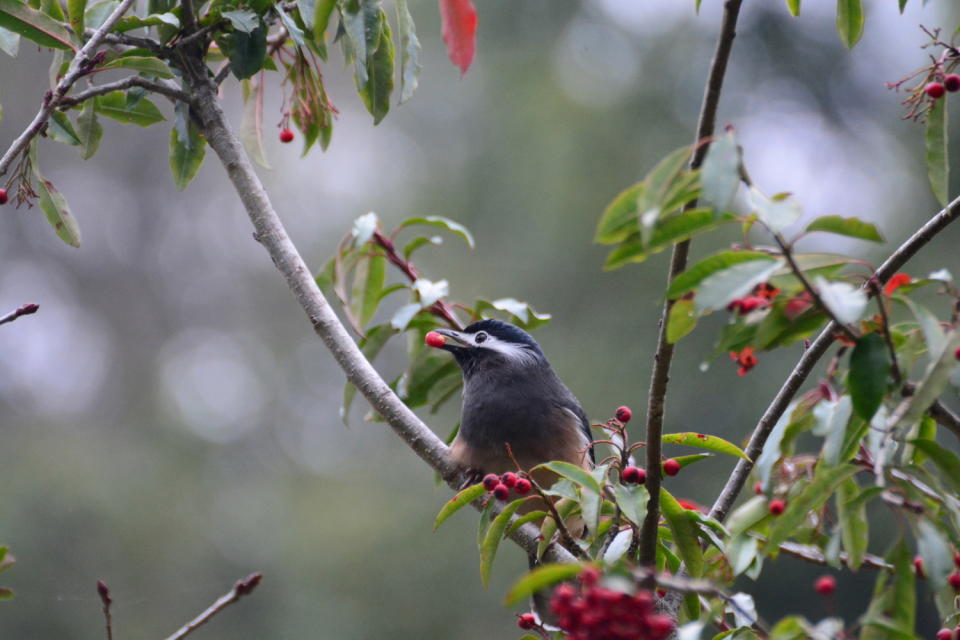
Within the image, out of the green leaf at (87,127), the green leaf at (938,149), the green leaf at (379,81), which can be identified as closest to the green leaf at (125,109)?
the green leaf at (87,127)

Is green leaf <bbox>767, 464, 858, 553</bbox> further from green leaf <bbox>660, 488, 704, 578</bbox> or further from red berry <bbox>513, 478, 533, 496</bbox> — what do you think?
red berry <bbox>513, 478, 533, 496</bbox>

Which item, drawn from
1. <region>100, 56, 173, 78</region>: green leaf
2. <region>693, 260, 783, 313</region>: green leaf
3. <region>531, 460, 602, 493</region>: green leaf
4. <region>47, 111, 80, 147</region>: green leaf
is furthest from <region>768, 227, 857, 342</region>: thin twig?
<region>47, 111, 80, 147</region>: green leaf

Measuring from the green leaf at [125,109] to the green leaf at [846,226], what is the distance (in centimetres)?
181

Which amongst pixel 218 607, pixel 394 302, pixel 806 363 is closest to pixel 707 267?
pixel 806 363

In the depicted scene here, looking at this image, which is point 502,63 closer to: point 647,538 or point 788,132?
point 788,132

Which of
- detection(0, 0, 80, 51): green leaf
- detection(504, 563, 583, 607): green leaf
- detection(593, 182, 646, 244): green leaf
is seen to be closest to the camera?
detection(504, 563, 583, 607): green leaf

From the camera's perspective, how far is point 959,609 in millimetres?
1883

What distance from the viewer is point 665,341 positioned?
1574 mm

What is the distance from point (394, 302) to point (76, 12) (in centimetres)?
938

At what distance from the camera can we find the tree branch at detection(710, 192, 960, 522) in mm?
1725

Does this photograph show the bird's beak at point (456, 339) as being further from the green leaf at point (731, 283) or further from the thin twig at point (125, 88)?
the green leaf at point (731, 283)

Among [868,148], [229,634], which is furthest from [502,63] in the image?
[229,634]

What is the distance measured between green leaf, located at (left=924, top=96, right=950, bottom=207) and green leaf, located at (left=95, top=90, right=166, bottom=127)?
6.04 feet

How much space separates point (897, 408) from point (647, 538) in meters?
0.54
